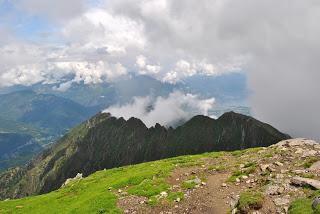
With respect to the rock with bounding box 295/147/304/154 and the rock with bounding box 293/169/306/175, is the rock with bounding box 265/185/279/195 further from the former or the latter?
the rock with bounding box 295/147/304/154

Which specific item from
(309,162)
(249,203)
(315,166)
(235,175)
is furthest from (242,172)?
→ (249,203)

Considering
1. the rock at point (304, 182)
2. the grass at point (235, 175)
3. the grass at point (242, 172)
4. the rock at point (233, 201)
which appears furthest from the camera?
the grass at point (242, 172)

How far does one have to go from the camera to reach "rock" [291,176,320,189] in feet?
109

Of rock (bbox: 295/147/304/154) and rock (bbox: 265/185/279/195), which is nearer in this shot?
rock (bbox: 265/185/279/195)

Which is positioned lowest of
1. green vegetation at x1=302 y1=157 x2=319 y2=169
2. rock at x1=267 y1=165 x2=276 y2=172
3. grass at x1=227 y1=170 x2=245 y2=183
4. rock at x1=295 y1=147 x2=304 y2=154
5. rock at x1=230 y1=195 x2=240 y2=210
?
rock at x1=230 y1=195 x2=240 y2=210

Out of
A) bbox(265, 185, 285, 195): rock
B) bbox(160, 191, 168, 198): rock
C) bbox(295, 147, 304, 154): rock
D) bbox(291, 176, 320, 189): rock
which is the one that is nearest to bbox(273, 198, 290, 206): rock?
bbox(265, 185, 285, 195): rock

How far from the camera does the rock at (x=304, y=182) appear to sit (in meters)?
33.2

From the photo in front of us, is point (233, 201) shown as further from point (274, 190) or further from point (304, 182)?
point (304, 182)

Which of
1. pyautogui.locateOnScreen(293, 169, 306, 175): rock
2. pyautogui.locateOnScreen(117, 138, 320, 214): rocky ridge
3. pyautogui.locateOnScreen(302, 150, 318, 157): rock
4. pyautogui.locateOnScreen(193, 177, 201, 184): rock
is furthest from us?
pyautogui.locateOnScreen(302, 150, 318, 157): rock

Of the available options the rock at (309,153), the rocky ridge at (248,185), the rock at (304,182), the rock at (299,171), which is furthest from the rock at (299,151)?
the rock at (304,182)

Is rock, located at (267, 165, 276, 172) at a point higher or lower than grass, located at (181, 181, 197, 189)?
higher

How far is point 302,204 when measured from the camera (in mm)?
29609

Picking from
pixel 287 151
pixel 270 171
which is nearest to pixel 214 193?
pixel 270 171

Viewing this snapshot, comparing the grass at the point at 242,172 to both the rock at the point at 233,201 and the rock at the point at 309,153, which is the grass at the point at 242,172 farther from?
the rock at the point at 309,153
